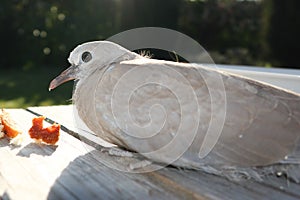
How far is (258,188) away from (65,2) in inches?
337

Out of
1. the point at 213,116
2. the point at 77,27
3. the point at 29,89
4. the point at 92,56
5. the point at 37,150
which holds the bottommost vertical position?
the point at 29,89

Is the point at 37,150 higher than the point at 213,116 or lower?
lower

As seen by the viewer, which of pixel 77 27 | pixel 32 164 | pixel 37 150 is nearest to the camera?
pixel 32 164

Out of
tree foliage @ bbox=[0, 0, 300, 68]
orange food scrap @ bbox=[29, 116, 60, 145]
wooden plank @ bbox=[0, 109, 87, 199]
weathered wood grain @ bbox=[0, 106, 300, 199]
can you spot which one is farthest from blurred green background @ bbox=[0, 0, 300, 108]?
weathered wood grain @ bbox=[0, 106, 300, 199]

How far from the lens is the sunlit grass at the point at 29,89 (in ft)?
19.7

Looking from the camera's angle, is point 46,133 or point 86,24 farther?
point 86,24

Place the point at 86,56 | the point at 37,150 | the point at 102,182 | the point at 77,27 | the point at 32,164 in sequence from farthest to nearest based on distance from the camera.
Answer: the point at 77,27
the point at 86,56
the point at 37,150
the point at 32,164
the point at 102,182

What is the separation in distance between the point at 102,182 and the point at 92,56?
0.56m

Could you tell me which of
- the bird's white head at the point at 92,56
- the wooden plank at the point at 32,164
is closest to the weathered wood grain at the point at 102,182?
the wooden plank at the point at 32,164

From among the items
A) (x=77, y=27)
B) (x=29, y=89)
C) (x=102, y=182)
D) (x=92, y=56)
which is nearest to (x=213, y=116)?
(x=102, y=182)

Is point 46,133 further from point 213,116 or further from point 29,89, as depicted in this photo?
point 29,89

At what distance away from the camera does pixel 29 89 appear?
23.7 feet

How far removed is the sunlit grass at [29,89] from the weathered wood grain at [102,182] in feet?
11.9

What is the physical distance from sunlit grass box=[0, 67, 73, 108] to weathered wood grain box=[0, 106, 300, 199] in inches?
143
